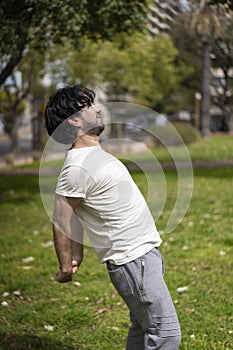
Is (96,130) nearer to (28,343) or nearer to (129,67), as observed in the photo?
(28,343)

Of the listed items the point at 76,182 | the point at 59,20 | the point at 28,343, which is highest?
the point at 59,20

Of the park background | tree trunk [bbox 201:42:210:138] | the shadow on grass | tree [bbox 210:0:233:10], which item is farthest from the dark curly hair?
tree trunk [bbox 201:42:210:138]

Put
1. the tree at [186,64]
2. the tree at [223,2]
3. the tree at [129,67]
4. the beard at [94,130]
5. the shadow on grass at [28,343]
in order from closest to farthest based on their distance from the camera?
the beard at [94,130]
the shadow on grass at [28,343]
the tree at [223,2]
the tree at [129,67]
the tree at [186,64]

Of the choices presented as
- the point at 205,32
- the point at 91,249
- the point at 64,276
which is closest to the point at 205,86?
the point at 205,32

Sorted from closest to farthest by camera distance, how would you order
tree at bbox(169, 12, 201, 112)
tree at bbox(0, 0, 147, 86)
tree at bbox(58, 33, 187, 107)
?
A: tree at bbox(0, 0, 147, 86), tree at bbox(58, 33, 187, 107), tree at bbox(169, 12, 201, 112)

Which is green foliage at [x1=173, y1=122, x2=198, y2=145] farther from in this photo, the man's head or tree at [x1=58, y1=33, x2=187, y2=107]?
the man's head

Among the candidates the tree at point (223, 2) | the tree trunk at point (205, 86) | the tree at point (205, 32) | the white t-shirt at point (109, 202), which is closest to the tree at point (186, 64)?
the tree at point (205, 32)

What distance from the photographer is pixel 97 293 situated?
6.10 metres

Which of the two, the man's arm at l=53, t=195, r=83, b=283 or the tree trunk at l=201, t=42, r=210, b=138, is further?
the tree trunk at l=201, t=42, r=210, b=138

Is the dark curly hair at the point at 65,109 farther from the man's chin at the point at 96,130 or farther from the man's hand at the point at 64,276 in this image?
the man's hand at the point at 64,276

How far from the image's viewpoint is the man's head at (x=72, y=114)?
325 centimetres

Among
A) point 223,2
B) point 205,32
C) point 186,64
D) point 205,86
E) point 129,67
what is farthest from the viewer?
point 186,64

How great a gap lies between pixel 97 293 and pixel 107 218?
304cm

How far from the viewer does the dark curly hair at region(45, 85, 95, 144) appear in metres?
3.24
